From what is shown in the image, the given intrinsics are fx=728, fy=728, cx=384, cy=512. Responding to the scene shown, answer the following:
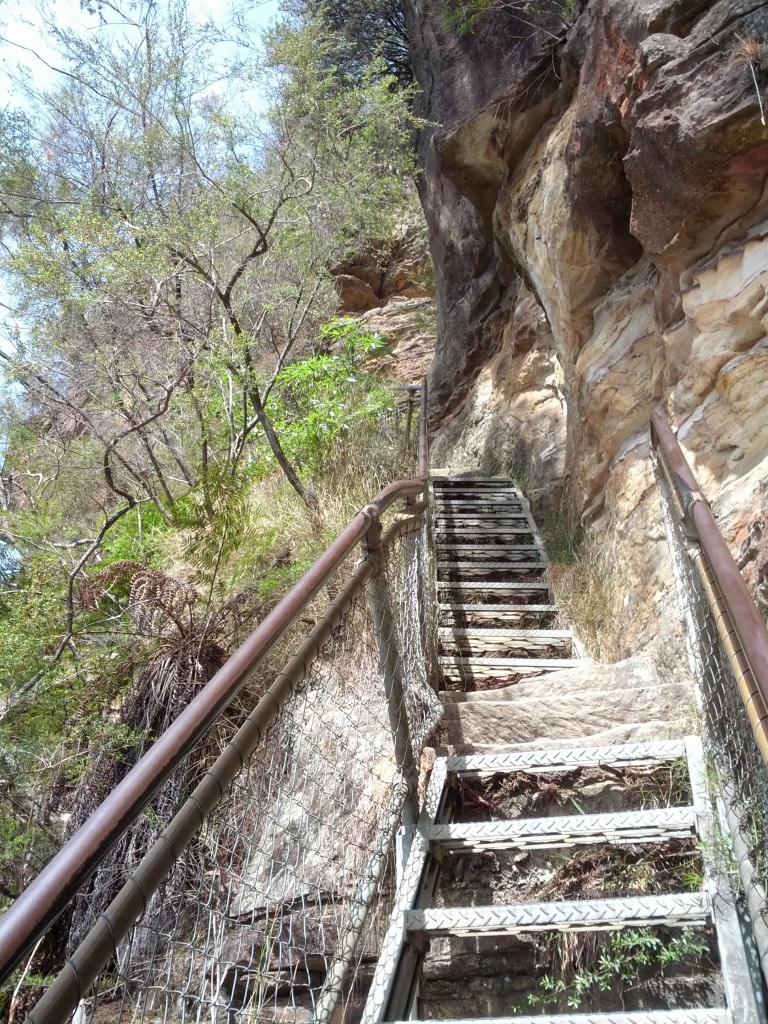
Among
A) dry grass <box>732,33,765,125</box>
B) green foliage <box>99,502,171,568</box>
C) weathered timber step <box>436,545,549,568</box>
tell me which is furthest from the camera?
green foliage <box>99,502,171,568</box>

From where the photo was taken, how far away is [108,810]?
1.07m

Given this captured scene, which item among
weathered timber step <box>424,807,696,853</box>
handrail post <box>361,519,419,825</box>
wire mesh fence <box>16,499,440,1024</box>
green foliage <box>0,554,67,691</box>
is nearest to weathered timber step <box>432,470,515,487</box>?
green foliage <box>0,554,67,691</box>

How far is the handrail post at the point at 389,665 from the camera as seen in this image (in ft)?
8.10

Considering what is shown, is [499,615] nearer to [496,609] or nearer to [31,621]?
[496,609]

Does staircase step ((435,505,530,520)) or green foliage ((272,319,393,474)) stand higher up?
green foliage ((272,319,393,474))

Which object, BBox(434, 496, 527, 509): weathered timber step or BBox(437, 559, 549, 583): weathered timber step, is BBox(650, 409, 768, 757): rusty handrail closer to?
BBox(437, 559, 549, 583): weathered timber step

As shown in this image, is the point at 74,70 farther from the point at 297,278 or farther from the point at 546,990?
the point at 546,990

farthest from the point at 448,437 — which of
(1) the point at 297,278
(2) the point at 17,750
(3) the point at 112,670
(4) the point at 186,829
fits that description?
(4) the point at 186,829

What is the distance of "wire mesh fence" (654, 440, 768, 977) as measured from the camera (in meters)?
1.75

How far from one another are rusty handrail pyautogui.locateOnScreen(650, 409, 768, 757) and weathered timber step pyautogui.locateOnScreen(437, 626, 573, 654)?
2.18m

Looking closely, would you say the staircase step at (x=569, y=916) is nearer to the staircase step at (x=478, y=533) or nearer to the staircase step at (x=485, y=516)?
the staircase step at (x=478, y=533)

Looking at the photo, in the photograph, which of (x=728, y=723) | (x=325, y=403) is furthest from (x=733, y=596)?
(x=325, y=403)

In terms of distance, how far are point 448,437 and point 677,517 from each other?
28.8 feet

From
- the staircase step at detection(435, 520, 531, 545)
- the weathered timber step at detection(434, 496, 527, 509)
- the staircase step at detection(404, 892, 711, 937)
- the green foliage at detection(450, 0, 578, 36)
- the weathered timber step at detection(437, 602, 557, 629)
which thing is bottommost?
the staircase step at detection(404, 892, 711, 937)
